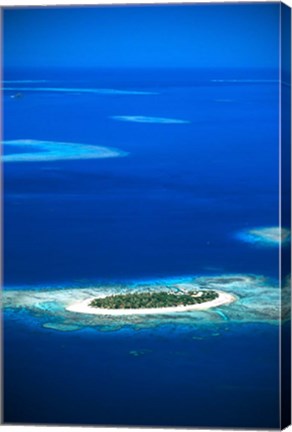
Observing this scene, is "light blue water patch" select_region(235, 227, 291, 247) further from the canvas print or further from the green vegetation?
the green vegetation

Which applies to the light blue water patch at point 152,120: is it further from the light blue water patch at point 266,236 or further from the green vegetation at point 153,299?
the green vegetation at point 153,299

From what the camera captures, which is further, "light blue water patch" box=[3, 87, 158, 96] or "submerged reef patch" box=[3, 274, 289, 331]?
"light blue water patch" box=[3, 87, 158, 96]

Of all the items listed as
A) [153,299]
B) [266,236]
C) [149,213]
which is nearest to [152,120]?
[149,213]

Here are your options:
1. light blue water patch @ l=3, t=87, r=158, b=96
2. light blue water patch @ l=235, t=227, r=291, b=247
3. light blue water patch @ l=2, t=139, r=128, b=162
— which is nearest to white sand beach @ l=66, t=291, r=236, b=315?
light blue water patch @ l=235, t=227, r=291, b=247

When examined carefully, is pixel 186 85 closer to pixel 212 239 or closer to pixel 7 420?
pixel 212 239

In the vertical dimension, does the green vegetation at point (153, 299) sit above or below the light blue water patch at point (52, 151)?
below

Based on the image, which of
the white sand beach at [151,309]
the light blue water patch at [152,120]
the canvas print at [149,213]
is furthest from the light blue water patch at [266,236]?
the light blue water patch at [152,120]

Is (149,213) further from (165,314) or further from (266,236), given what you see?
(266,236)

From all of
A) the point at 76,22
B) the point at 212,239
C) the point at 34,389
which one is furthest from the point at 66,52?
the point at 34,389
